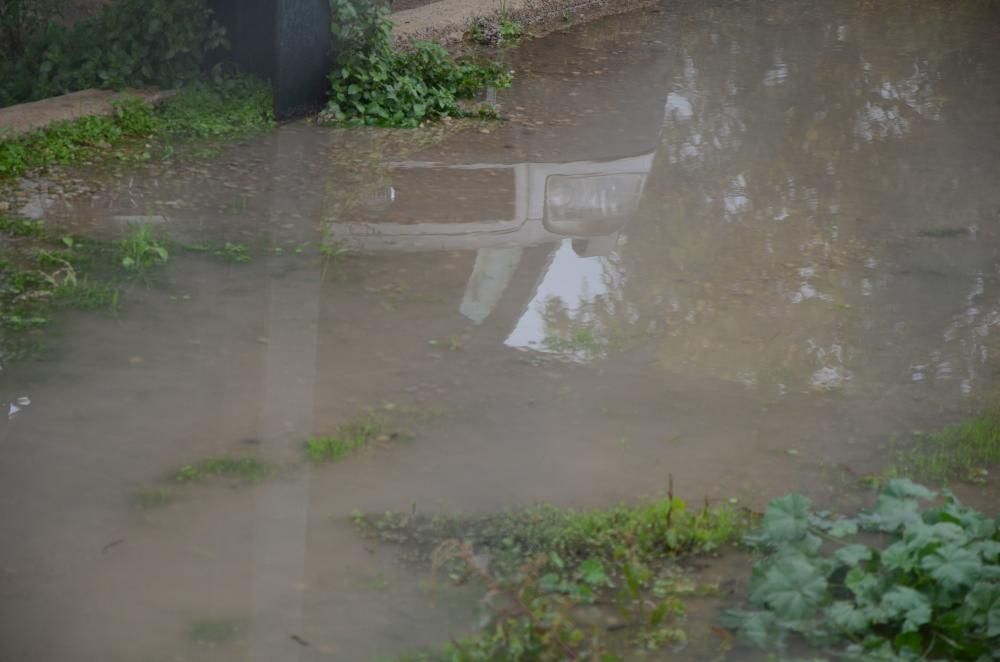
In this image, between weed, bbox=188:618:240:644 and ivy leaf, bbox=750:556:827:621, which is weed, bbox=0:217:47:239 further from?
ivy leaf, bbox=750:556:827:621

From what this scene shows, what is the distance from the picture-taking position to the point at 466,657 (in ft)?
9.93

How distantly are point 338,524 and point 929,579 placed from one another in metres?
1.72

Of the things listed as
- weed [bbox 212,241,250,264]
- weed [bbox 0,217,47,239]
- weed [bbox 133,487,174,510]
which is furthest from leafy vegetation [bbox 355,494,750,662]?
weed [bbox 0,217,47,239]

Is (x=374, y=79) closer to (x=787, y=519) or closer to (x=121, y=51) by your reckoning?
(x=121, y=51)

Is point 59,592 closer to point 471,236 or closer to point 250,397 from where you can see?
point 250,397

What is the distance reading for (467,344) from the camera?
188 inches

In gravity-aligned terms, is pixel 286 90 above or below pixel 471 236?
above

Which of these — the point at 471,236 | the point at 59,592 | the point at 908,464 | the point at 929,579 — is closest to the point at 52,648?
the point at 59,592

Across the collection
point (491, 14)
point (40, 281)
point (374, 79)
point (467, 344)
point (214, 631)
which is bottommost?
point (214, 631)

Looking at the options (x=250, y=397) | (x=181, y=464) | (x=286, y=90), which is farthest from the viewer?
(x=286, y=90)

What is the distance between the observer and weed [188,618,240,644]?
3127 millimetres

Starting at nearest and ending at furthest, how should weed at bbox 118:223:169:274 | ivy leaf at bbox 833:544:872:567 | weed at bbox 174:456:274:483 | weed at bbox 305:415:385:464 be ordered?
ivy leaf at bbox 833:544:872:567 < weed at bbox 174:456:274:483 < weed at bbox 305:415:385:464 < weed at bbox 118:223:169:274

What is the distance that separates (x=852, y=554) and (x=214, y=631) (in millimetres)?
1750

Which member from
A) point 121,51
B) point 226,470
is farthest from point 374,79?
point 226,470
